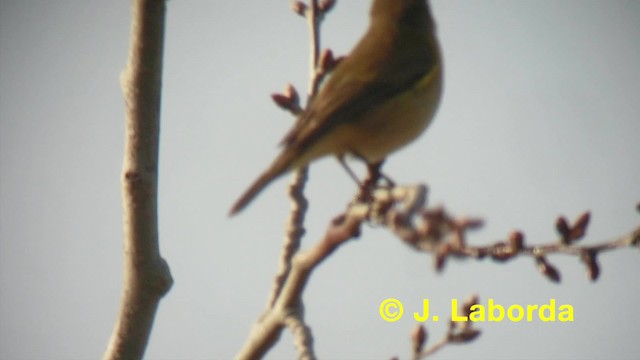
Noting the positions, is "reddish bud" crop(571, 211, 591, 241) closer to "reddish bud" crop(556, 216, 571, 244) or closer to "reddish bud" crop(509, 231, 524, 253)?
"reddish bud" crop(556, 216, 571, 244)

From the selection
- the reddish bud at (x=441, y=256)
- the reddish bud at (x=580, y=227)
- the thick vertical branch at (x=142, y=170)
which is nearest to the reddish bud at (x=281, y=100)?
the thick vertical branch at (x=142, y=170)

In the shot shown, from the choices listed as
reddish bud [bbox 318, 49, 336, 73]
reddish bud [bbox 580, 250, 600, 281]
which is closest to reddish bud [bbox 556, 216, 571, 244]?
reddish bud [bbox 580, 250, 600, 281]

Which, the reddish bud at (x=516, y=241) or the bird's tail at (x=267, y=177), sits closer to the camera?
the reddish bud at (x=516, y=241)

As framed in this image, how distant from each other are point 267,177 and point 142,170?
81cm

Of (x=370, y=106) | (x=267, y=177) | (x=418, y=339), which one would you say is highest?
(x=370, y=106)

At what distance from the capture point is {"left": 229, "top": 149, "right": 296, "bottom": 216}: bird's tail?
11.2ft

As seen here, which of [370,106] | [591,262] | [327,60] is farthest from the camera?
[370,106]

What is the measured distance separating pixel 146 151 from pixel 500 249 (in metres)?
1.13

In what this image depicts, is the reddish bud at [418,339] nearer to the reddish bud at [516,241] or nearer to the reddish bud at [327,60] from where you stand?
the reddish bud at [516,241]

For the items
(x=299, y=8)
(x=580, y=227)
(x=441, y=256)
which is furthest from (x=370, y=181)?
(x=441, y=256)

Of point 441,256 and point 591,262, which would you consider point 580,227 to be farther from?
point 441,256

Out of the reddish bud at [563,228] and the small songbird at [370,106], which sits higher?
the small songbird at [370,106]

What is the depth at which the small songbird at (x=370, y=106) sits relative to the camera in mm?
3667

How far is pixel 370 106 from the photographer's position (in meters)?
4.07
